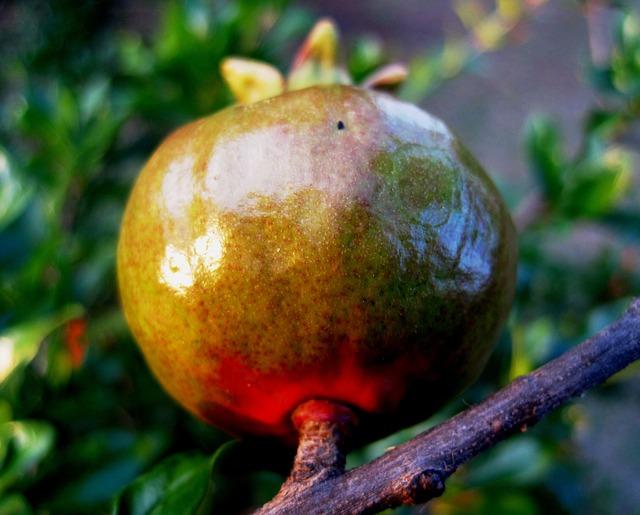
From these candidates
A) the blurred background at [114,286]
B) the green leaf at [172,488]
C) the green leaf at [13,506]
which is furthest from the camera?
the blurred background at [114,286]

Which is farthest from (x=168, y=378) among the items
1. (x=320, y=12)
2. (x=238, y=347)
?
(x=320, y=12)

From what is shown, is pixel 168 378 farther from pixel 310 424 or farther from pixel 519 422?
pixel 519 422

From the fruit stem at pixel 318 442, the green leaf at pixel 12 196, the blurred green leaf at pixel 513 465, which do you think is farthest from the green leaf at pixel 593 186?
the green leaf at pixel 12 196

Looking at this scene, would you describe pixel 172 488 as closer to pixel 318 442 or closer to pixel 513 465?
pixel 318 442

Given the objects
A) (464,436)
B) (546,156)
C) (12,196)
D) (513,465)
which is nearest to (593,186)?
(546,156)

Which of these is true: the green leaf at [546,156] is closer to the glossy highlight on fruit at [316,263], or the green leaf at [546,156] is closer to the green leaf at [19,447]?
the glossy highlight on fruit at [316,263]

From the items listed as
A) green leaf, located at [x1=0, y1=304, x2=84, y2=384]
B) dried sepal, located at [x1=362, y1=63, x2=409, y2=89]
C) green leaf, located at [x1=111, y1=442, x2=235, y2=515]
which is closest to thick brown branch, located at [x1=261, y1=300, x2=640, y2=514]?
green leaf, located at [x1=111, y1=442, x2=235, y2=515]

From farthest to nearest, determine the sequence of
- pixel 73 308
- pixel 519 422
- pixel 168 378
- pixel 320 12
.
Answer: pixel 320 12, pixel 73 308, pixel 168 378, pixel 519 422
